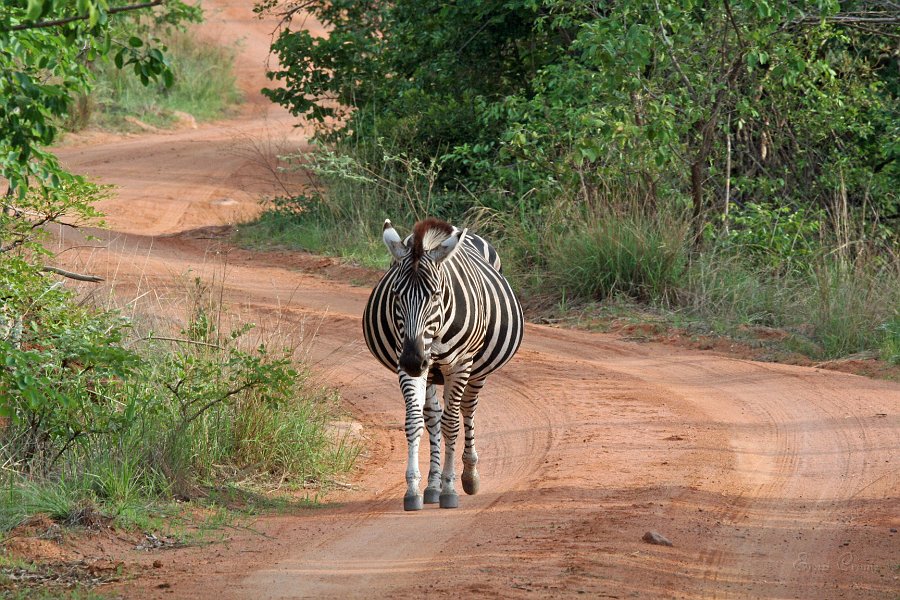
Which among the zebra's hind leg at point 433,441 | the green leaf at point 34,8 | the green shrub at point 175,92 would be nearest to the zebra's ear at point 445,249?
the zebra's hind leg at point 433,441

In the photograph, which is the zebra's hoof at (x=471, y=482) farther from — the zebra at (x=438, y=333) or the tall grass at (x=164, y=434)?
the tall grass at (x=164, y=434)

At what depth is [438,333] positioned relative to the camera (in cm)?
650

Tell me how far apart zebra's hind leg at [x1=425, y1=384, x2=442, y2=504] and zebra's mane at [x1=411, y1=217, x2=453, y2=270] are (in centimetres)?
91

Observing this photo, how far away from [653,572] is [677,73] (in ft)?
29.9

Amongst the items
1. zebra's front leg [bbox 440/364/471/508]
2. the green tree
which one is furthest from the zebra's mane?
the green tree

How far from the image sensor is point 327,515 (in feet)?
22.3

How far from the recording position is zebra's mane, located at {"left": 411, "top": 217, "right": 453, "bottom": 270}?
6.41 meters

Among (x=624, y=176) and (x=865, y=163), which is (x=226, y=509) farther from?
(x=865, y=163)

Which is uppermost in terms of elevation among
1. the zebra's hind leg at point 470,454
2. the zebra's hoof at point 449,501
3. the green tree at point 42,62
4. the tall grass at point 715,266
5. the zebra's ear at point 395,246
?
the green tree at point 42,62

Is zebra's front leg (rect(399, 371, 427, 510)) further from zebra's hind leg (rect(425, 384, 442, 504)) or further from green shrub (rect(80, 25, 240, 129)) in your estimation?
green shrub (rect(80, 25, 240, 129))

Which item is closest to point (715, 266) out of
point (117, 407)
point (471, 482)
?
point (471, 482)

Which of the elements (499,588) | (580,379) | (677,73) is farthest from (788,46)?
(499,588)

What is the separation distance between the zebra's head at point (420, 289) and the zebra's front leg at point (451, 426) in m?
0.47

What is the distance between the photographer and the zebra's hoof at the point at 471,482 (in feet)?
23.3
